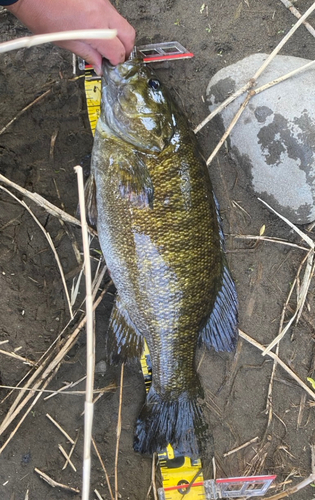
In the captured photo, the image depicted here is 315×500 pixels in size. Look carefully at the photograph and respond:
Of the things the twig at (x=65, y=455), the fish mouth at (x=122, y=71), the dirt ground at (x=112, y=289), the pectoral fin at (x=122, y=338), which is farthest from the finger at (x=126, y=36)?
the twig at (x=65, y=455)

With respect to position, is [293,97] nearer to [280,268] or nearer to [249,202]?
[249,202]

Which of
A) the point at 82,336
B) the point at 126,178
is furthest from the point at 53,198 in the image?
the point at 82,336

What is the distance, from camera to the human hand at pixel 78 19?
183 cm

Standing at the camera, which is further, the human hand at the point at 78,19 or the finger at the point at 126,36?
the finger at the point at 126,36

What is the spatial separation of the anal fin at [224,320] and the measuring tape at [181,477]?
46cm

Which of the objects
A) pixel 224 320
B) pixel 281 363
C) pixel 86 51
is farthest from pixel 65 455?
pixel 86 51

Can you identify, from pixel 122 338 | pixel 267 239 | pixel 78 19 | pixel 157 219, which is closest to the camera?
pixel 78 19

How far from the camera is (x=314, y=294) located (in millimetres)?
2695

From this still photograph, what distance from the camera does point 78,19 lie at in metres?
1.86

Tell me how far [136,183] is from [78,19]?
803 millimetres

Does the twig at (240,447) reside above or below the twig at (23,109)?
below

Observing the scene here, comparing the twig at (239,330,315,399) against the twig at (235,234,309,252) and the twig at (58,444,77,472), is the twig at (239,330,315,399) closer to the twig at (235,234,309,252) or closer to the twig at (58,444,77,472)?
the twig at (235,234,309,252)

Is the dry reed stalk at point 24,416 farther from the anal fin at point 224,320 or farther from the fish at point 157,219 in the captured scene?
the anal fin at point 224,320

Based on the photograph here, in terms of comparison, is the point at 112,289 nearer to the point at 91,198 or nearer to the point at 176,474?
the point at 91,198
